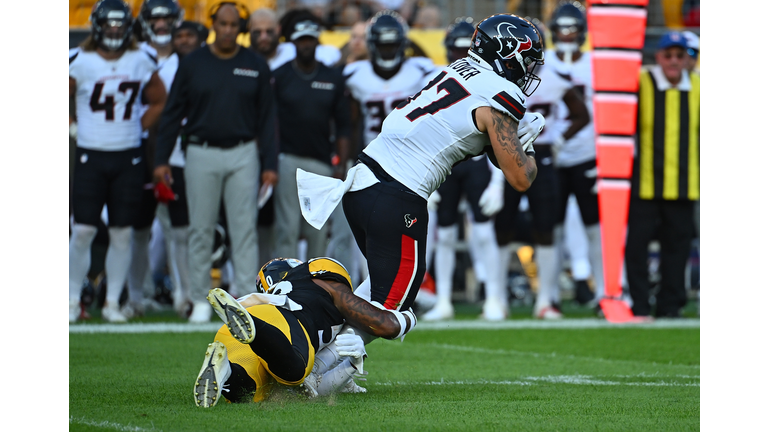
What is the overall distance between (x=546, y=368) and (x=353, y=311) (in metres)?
1.66

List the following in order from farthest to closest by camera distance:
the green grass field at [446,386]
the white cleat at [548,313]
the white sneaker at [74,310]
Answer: the white cleat at [548,313] < the white sneaker at [74,310] < the green grass field at [446,386]

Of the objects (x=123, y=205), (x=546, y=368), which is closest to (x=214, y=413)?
(x=546, y=368)

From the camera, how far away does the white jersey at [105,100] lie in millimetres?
7344

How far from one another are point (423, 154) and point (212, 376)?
4.02 feet

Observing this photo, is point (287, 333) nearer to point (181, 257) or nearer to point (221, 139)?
point (221, 139)

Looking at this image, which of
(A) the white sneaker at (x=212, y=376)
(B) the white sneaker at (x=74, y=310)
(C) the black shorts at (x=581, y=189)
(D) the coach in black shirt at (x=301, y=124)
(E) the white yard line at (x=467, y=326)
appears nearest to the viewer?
(A) the white sneaker at (x=212, y=376)

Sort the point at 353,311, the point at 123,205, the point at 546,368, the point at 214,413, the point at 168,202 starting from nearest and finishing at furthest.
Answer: the point at 214,413 → the point at 353,311 → the point at 546,368 → the point at 123,205 → the point at 168,202

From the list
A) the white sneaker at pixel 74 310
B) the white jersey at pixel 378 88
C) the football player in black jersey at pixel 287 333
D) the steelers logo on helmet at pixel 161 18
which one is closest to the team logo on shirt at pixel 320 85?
the white jersey at pixel 378 88

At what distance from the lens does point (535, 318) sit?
822cm

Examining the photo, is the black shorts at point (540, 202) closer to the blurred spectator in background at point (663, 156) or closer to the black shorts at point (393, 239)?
the blurred spectator in background at point (663, 156)

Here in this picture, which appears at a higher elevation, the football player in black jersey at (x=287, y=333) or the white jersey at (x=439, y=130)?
the white jersey at (x=439, y=130)

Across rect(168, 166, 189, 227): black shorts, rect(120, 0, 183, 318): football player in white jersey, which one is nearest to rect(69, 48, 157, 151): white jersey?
rect(120, 0, 183, 318): football player in white jersey

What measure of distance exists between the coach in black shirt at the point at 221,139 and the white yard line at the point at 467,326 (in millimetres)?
380

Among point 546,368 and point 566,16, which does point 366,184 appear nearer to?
point 546,368
